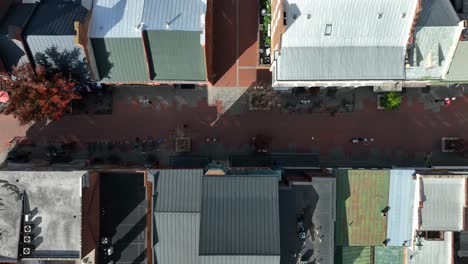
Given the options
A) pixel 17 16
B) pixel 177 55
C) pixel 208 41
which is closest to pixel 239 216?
pixel 177 55

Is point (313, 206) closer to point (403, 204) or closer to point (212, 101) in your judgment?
point (403, 204)

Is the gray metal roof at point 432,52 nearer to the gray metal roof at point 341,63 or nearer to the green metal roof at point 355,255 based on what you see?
the gray metal roof at point 341,63

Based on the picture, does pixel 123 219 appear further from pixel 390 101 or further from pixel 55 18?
pixel 390 101

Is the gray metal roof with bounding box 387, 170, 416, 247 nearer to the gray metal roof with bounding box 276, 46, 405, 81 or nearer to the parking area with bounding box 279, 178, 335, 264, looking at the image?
the parking area with bounding box 279, 178, 335, 264

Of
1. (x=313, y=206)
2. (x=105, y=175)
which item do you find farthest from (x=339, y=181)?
(x=105, y=175)

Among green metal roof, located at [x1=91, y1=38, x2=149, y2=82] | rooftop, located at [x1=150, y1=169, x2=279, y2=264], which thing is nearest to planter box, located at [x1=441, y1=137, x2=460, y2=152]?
rooftop, located at [x1=150, y1=169, x2=279, y2=264]

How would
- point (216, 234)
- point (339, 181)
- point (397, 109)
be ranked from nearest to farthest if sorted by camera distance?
point (216, 234) < point (339, 181) < point (397, 109)
